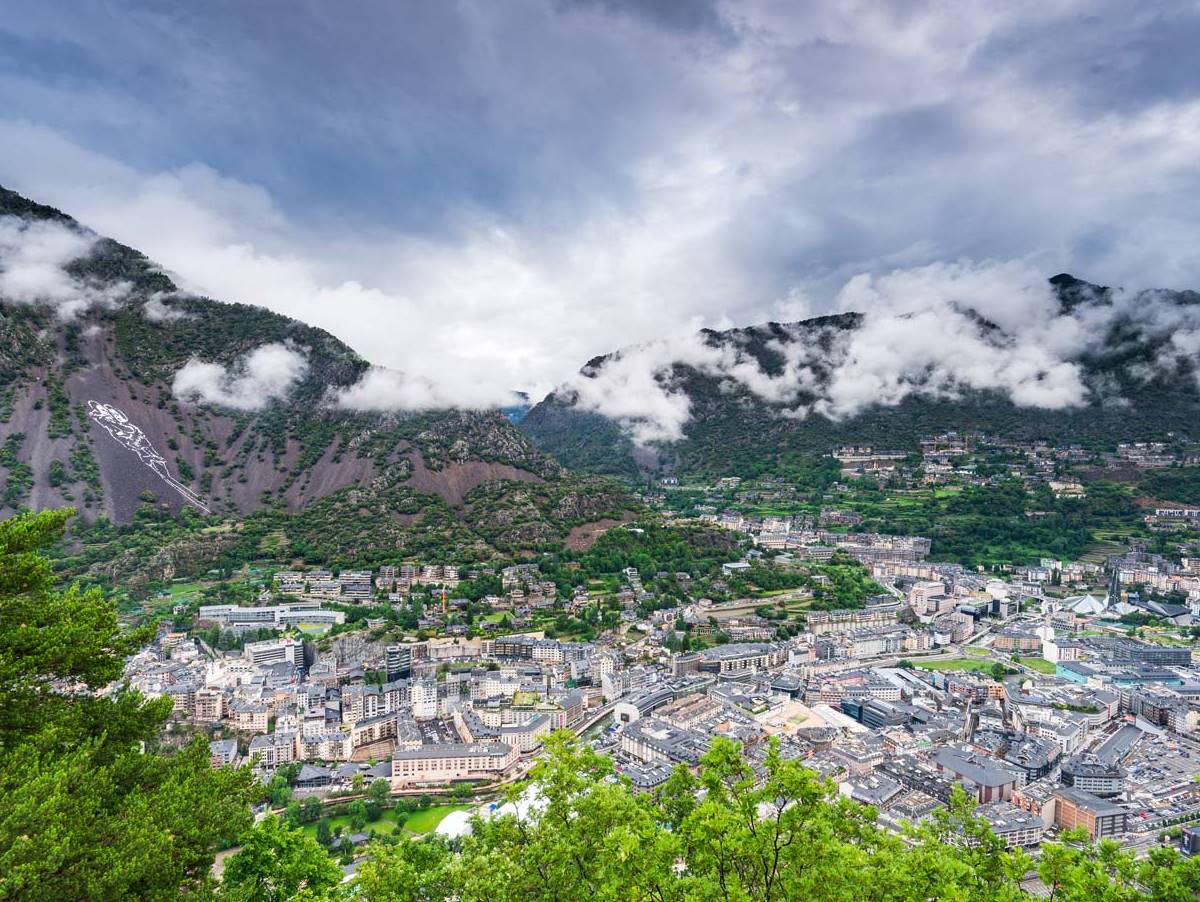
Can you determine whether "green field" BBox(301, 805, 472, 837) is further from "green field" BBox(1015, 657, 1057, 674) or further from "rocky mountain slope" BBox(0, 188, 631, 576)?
"green field" BBox(1015, 657, 1057, 674)

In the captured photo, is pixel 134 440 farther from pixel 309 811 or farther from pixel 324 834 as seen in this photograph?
pixel 324 834

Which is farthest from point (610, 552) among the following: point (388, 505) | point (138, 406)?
point (138, 406)

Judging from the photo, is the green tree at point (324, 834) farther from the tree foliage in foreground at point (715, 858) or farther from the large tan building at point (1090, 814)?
the large tan building at point (1090, 814)

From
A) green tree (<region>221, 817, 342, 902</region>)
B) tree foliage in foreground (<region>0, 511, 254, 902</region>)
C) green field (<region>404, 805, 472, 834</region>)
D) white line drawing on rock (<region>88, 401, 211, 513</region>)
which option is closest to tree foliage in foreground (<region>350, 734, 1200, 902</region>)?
green tree (<region>221, 817, 342, 902</region>)

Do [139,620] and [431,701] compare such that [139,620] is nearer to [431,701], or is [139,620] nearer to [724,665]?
[431,701]

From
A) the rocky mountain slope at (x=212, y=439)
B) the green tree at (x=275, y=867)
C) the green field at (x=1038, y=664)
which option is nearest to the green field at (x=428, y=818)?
the green tree at (x=275, y=867)
